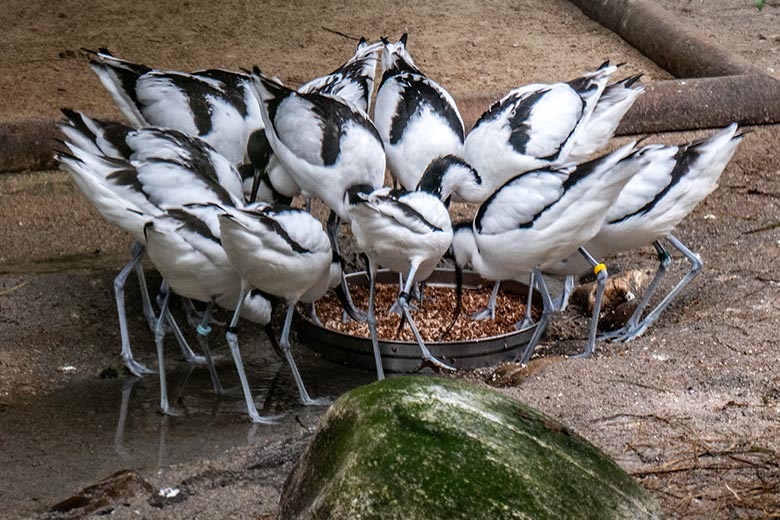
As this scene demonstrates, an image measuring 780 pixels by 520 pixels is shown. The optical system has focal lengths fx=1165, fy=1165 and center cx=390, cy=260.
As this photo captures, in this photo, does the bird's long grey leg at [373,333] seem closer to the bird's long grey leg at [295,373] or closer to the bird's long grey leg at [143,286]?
the bird's long grey leg at [295,373]

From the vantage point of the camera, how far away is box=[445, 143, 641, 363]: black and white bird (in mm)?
4777

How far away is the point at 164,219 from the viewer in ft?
15.2

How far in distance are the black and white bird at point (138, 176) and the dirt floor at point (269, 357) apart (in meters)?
0.39

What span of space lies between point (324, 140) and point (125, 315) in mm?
1231

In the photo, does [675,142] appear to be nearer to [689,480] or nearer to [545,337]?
[545,337]

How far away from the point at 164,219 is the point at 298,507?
1866 millimetres

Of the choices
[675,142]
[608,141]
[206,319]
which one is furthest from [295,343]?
[675,142]

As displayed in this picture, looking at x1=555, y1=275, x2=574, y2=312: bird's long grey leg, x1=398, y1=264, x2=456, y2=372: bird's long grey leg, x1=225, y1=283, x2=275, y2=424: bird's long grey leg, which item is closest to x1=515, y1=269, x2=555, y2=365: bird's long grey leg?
x1=398, y1=264, x2=456, y2=372: bird's long grey leg

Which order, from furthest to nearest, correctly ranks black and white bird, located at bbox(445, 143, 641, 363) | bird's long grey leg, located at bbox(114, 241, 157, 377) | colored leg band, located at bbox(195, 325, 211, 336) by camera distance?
bird's long grey leg, located at bbox(114, 241, 157, 377) < colored leg band, located at bbox(195, 325, 211, 336) < black and white bird, located at bbox(445, 143, 641, 363)

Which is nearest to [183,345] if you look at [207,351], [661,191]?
[207,351]

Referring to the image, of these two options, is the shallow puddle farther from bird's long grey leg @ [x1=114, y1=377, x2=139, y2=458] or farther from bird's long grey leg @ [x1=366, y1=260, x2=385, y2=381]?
bird's long grey leg @ [x1=366, y1=260, x2=385, y2=381]

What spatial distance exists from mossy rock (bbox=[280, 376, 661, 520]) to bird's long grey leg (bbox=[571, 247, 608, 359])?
1941 mm

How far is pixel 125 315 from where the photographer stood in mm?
5402

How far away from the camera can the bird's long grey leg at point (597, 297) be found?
520 centimetres
